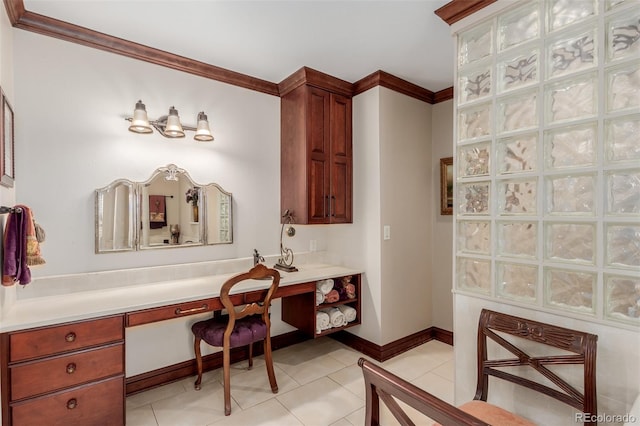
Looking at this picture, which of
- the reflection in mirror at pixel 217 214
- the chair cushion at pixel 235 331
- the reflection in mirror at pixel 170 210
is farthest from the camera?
the reflection in mirror at pixel 217 214

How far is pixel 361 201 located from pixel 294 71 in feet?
4.55

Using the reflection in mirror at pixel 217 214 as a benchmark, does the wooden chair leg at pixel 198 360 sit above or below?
below

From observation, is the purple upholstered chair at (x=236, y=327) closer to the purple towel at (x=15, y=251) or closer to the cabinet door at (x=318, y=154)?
Answer: the cabinet door at (x=318, y=154)

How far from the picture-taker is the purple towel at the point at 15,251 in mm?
1614

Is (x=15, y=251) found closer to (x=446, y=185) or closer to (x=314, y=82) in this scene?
(x=314, y=82)

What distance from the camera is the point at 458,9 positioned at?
1.87 m

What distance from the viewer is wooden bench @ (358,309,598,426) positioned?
100 centimetres

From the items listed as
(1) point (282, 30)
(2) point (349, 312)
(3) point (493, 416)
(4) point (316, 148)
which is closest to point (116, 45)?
(1) point (282, 30)

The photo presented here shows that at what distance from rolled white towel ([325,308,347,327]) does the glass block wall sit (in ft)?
4.35

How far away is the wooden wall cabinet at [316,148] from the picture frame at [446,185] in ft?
3.28

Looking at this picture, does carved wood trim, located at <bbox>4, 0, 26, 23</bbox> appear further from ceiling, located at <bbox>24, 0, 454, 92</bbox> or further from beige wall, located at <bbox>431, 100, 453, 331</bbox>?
beige wall, located at <bbox>431, 100, 453, 331</bbox>

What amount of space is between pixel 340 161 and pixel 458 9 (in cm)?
161

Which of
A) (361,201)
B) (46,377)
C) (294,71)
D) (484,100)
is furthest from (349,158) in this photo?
(46,377)

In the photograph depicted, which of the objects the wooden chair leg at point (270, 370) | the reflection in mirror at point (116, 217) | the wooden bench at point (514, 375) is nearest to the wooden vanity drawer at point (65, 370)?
the reflection in mirror at point (116, 217)
